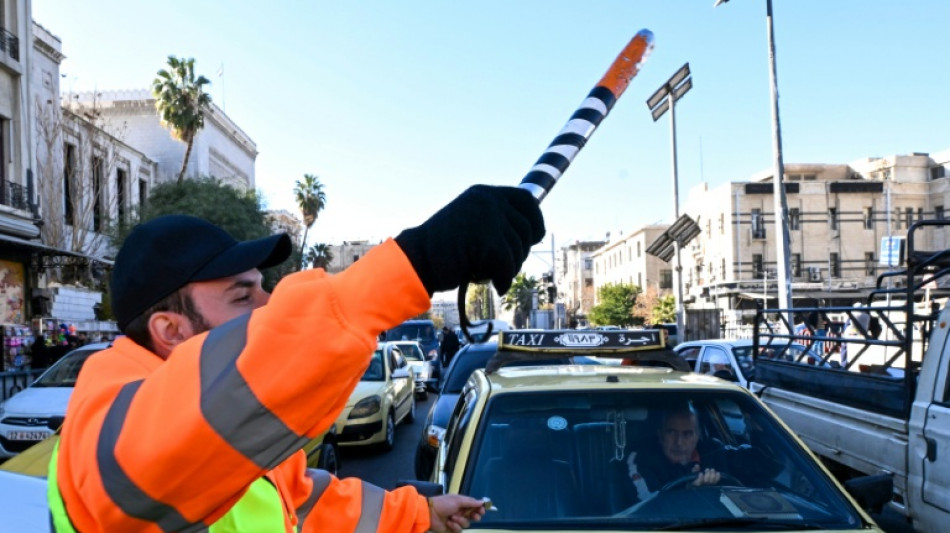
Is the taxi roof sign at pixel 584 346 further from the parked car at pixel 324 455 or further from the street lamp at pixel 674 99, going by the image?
the street lamp at pixel 674 99

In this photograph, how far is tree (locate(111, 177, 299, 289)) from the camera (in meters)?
26.8

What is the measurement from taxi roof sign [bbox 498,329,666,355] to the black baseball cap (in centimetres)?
402

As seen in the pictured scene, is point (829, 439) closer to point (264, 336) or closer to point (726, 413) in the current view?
point (726, 413)

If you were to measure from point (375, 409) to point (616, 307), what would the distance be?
49300 millimetres

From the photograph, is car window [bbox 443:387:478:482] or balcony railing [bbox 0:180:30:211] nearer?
car window [bbox 443:387:478:482]

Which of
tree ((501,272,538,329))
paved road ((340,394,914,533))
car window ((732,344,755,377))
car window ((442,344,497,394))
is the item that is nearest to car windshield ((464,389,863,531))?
paved road ((340,394,914,533))

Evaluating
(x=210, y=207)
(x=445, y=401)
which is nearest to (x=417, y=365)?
(x=210, y=207)

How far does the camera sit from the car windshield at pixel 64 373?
10.6m

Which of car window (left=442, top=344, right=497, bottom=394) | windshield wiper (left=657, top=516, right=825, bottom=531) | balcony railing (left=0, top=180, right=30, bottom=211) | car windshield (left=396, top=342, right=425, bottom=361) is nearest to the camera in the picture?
windshield wiper (left=657, top=516, right=825, bottom=531)

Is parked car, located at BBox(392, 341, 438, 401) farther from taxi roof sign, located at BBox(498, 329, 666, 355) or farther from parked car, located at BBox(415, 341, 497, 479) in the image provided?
taxi roof sign, located at BBox(498, 329, 666, 355)

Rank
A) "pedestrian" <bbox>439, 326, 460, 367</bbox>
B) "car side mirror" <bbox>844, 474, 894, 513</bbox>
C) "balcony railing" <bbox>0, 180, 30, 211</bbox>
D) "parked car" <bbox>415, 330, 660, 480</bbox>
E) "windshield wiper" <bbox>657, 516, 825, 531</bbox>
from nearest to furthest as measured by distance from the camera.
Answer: "windshield wiper" <bbox>657, 516, 825, 531</bbox> < "car side mirror" <bbox>844, 474, 894, 513</bbox> < "parked car" <bbox>415, 330, 660, 480</bbox> < "balcony railing" <bbox>0, 180, 30, 211</bbox> < "pedestrian" <bbox>439, 326, 460, 367</bbox>

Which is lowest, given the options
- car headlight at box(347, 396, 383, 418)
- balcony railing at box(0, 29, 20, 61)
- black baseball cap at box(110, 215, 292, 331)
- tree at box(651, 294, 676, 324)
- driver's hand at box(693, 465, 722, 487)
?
tree at box(651, 294, 676, 324)

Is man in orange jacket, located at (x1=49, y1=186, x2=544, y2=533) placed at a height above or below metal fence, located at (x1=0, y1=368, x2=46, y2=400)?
above

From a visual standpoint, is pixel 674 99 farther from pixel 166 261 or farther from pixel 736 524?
pixel 166 261
